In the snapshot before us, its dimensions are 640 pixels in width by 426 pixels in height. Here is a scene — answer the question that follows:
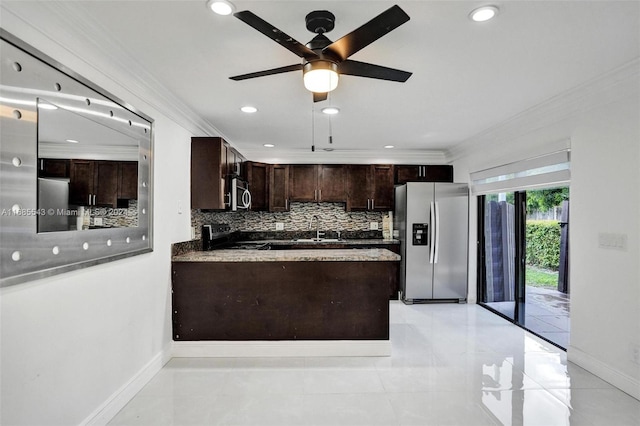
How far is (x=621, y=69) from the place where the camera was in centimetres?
232

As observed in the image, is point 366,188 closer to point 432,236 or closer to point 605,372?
point 432,236

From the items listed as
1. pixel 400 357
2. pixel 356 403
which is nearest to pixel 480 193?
pixel 400 357

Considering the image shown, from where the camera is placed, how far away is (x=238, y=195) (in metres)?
4.16

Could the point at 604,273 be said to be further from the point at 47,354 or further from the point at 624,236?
the point at 47,354

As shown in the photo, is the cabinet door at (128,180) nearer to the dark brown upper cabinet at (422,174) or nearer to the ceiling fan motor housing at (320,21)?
the ceiling fan motor housing at (320,21)

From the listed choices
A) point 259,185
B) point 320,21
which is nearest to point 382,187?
point 259,185

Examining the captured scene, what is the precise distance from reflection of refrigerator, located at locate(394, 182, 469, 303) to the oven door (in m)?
2.36

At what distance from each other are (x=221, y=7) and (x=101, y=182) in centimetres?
122

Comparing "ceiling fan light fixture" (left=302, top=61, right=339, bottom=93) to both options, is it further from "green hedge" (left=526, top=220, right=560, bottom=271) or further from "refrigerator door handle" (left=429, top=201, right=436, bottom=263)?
"green hedge" (left=526, top=220, right=560, bottom=271)

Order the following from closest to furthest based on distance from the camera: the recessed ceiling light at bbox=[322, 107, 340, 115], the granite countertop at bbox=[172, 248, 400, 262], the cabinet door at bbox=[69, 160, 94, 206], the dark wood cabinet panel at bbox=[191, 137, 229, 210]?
1. the cabinet door at bbox=[69, 160, 94, 206]
2. the granite countertop at bbox=[172, 248, 400, 262]
3. the recessed ceiling light at bbox=[322, 107, 340, 115]
4. the dark wood cabinet panel at bbox=[191, 137, 229, 210]

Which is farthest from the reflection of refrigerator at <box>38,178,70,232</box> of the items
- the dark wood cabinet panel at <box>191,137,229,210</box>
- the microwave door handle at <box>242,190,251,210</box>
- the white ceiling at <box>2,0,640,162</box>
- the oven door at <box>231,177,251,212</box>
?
the microwave door handle at <box>242,190,251,210</box>

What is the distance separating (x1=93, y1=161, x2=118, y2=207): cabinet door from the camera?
1.94 meters

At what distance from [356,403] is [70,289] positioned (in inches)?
74.4

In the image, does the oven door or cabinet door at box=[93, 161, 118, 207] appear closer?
cabinet door at box=[93, 161, 118, 207]
